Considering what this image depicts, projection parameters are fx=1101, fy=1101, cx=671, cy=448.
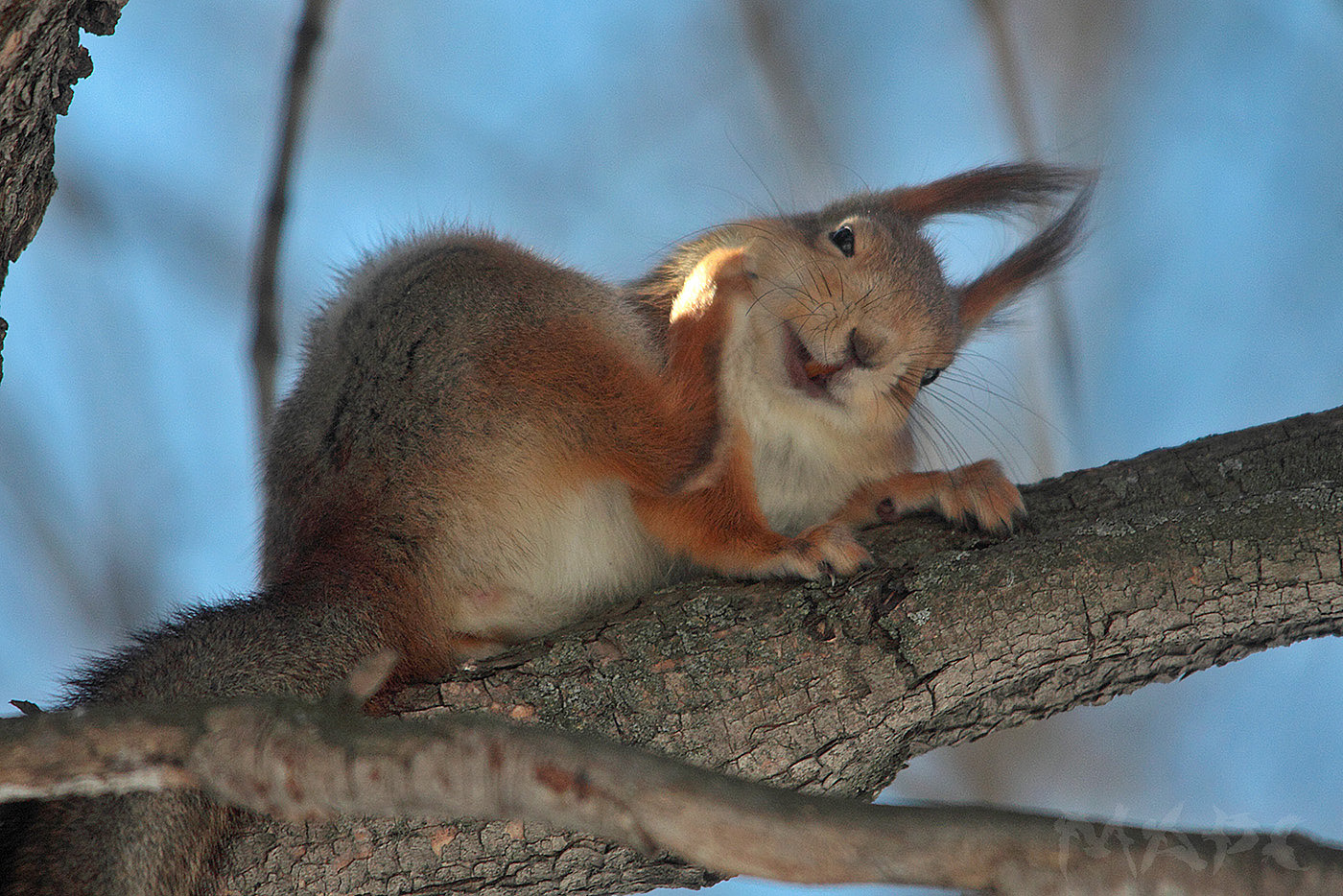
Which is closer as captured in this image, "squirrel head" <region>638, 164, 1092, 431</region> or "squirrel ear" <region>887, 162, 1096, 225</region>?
"squirrel head" <region>638, 164, 1092, 431</region>

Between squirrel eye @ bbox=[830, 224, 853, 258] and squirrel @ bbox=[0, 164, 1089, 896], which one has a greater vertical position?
squirrel eye @ bbox=[830, 224, 853, 258]

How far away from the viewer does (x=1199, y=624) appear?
2264 millimetres

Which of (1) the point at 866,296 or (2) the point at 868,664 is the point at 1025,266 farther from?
(2) the point at 868,664

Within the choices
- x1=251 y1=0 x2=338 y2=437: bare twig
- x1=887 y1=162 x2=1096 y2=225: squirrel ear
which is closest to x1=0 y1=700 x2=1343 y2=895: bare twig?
x1=251 y1=0 x2=338 y2=437: bare twig

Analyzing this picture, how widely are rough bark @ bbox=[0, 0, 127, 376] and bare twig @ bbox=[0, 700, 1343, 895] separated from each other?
1024mm

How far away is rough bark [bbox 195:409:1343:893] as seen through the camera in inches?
83.5

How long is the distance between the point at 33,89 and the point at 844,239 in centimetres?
190

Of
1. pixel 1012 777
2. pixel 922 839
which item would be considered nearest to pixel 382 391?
pixel 922 839

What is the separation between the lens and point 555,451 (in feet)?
8.48

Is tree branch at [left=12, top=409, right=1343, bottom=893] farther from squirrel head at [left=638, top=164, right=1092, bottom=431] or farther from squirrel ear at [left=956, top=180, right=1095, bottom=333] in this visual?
squirrel ear at [left=956, top=180, right=1095, bottom=333]

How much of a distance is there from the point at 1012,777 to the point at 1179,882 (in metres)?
3.73

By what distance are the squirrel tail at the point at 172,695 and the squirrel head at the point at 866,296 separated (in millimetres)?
1206

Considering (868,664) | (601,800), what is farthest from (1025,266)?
→ (601,800)

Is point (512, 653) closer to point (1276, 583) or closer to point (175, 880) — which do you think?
point (175, 880)
